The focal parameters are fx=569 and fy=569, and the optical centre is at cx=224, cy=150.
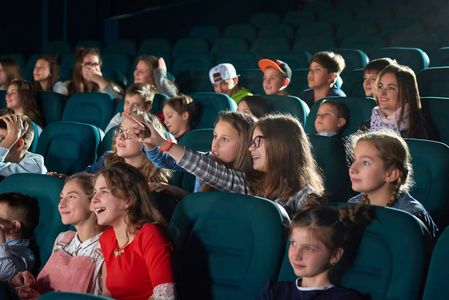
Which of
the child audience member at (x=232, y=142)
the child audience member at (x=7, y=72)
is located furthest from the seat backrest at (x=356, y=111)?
the child audience member at (x=7, y=72)

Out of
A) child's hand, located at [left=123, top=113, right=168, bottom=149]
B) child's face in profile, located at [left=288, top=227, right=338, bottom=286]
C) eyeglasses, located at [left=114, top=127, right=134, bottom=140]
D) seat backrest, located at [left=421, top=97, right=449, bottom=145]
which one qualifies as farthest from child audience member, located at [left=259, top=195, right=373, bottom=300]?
seat backrest, located at [left=421, top=97, right=449, bottom=145]

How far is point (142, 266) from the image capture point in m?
1.75

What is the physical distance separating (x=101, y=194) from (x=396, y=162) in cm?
100

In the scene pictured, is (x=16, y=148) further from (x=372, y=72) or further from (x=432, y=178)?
(x=372, y=72)

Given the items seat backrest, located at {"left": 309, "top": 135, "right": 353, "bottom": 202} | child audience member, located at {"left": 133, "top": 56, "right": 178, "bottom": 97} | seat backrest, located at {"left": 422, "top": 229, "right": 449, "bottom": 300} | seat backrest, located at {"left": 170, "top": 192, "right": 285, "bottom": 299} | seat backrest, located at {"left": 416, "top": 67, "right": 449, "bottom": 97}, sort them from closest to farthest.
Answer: seat backrest, located at {"left": 422, "top": 229, "right": 449, "bottom": 300}
seat backrest, located at {"left": 170, "top": 192, "right": 285, "bottom": 299}
seat backrest, located at {"left": 309, "top": 135, "right": 353, "bottom": 202}
seat backrest, located at {"left": 416, "top": 67, "right": 449, "bottom": 97}
child audience member, located at {"left": 133, "top": 56, "right": 178, "bottom": 97}

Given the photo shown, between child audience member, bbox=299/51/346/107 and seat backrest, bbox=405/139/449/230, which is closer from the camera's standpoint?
seat backrest, bbox=405/139/449/230

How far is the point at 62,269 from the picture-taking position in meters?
1.93

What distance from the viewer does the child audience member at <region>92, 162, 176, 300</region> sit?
1.68 metres

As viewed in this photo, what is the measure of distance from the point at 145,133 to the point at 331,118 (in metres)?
1.28

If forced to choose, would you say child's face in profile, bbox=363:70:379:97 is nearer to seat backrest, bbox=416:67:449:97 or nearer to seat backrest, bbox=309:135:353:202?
seat backrest, bbox=416:67:449:97

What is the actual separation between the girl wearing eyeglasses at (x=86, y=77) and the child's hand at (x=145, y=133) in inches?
103

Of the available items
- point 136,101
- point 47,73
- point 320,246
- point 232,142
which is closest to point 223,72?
point 136,101

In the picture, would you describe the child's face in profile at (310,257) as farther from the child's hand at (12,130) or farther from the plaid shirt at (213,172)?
the child's hand at (12,130)

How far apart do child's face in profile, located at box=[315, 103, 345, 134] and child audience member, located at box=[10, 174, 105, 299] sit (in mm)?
1381
